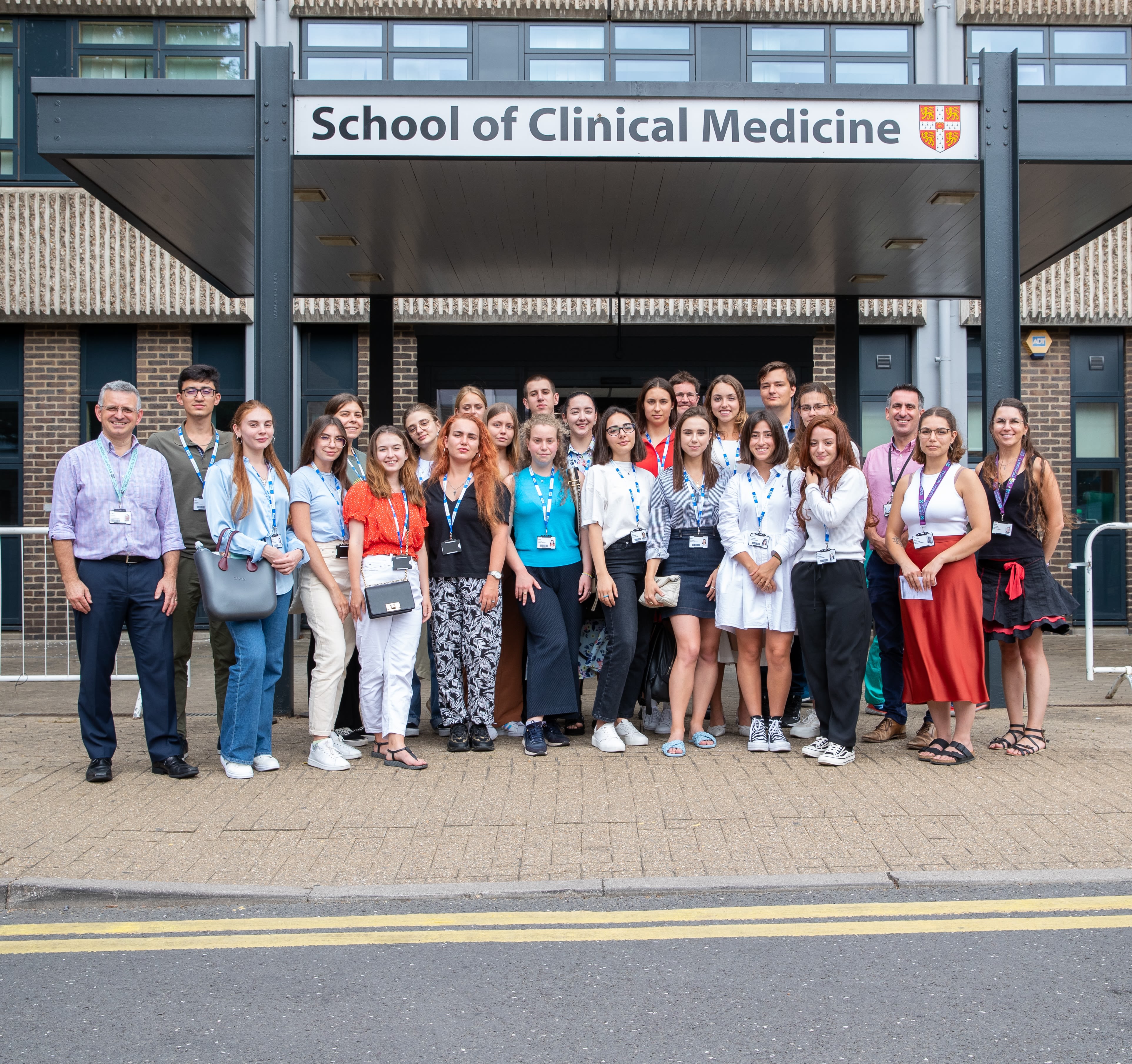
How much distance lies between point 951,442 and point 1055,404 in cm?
865

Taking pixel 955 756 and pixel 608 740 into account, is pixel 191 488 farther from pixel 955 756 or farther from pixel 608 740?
pixel 955 756

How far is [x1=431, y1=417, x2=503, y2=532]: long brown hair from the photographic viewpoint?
628cm

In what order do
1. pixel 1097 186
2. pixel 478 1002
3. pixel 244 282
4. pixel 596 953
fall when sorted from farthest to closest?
1. pixel 244 282
2. pixel 1097 186
3. pixel 596 953
4. pixel 478 1002

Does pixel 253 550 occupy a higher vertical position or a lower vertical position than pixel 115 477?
lower

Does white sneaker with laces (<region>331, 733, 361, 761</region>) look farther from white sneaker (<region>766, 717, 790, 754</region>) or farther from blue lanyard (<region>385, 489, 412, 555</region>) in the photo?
white sneaker (<region>766, 717, 790, 754</region>)

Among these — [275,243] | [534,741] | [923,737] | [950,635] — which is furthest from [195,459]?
[923,737]

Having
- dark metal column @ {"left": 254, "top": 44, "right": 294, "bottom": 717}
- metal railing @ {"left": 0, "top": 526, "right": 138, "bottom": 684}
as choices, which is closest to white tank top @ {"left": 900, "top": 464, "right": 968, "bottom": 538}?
dark metal column @ {"left": 254, "top": 44, "right": 294, "bottom": 717}

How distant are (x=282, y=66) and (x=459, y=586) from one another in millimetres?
3504

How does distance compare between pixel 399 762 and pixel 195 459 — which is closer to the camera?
pixel 399 762

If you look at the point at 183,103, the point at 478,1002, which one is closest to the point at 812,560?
the point at 478,1002

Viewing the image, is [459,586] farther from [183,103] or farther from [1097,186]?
[1097,186]

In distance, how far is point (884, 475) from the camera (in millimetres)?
6766

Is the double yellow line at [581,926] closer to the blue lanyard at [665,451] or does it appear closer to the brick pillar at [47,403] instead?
the blue lanyard at [665,451]

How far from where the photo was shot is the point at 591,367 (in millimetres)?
13672
